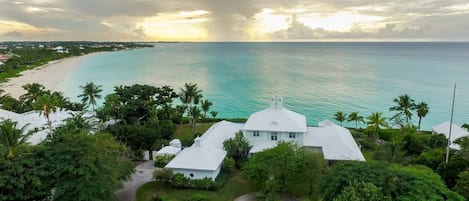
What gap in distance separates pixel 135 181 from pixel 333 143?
63.0 ft

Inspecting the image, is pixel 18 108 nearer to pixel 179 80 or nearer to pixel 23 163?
pixel 23 163

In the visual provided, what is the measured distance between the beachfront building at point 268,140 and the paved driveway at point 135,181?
3370 mm

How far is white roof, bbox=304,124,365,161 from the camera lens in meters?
31.8

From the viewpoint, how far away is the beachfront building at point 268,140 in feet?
96.1

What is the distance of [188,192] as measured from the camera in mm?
27672

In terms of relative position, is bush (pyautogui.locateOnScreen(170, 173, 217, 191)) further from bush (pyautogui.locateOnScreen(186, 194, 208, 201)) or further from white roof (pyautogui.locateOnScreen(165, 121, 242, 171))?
bush (pyautogui.locateOnScreen(186, 194, 208, 201))

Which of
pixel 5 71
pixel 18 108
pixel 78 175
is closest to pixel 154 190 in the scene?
pixel 78 175

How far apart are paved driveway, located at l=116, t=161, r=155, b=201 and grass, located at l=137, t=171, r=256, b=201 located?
2.16 feet

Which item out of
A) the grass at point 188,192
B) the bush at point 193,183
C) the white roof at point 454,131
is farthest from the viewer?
the white roof at point 454,131

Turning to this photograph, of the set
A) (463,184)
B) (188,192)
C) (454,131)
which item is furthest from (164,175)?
(454,131)

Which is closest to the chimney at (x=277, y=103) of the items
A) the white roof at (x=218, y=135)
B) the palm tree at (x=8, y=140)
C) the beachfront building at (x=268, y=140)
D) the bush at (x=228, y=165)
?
the beachfront building at (x=268, y=140)

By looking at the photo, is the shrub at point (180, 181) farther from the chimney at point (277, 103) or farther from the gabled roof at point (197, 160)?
the chimney at point (277, 103)

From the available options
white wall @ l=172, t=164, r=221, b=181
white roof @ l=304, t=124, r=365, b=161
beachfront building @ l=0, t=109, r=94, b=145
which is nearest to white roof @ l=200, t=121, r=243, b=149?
white wall @ l=172, t=164, r=221, b=181

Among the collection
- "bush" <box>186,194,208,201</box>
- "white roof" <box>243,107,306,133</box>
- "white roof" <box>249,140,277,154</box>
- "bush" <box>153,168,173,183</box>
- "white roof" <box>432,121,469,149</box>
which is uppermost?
"white roof" <box>243,107,306,133</box>
